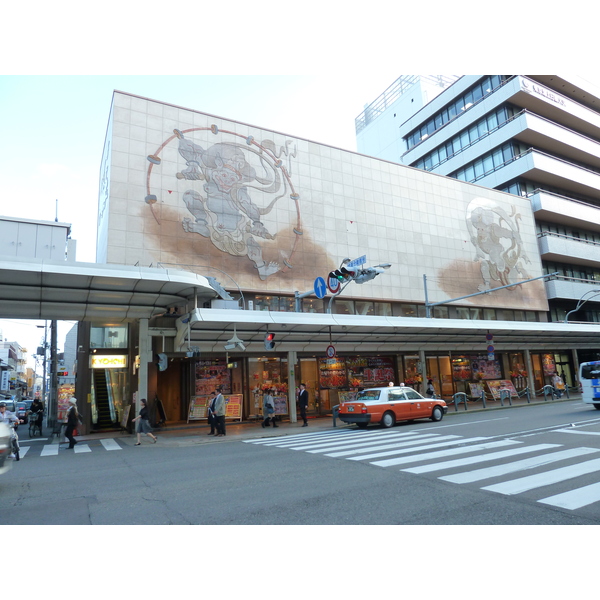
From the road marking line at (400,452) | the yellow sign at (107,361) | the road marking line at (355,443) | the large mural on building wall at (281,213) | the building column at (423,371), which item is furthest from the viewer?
the building column at (423,371)

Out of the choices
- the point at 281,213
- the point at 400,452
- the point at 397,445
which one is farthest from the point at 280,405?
the point at 400,452

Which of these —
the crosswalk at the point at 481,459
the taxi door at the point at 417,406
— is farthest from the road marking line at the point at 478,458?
the taxi door at the point at 417,406

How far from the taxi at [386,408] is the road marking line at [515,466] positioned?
8.08 meters

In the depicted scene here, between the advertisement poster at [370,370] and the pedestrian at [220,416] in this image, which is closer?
the pedestrian at [220,416]

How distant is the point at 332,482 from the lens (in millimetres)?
8422

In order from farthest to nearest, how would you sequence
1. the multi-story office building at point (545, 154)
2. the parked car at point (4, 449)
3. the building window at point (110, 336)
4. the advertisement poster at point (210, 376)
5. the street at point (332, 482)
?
the multi-story office building at point (545, 154) → the building window at point (110, 336) → the advertisement poster at point (210, 376) → the parked car at point (4, 449) → the street at point (332, 482)

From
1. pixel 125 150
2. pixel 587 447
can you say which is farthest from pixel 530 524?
pixel 125 150

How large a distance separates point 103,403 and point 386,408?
1689 cm

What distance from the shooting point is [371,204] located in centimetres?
3206

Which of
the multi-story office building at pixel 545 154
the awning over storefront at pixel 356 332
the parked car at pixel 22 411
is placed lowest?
the parked car at pixel 22 411

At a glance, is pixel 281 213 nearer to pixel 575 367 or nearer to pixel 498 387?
→ pixel 498 387

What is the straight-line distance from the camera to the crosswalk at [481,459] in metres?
7.46

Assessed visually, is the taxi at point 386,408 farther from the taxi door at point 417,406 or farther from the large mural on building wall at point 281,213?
the large mural on building wall at point 281,213

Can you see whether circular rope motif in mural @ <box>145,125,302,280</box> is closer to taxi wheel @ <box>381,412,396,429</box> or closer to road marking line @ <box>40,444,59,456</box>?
taxi wheel @ <box>381,412,396,429</box>
